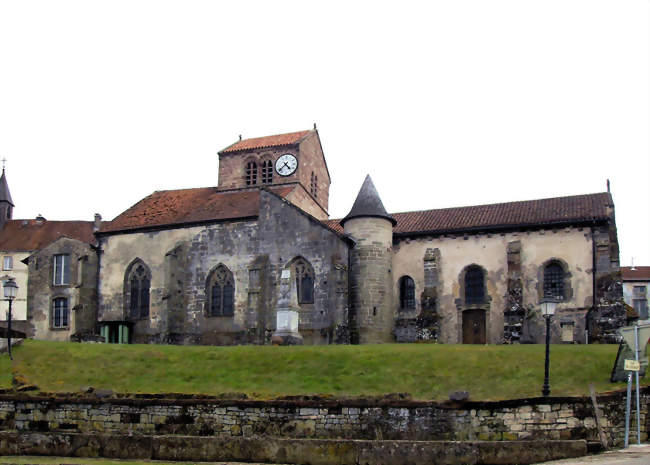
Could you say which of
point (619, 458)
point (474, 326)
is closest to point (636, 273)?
point (474, 326)

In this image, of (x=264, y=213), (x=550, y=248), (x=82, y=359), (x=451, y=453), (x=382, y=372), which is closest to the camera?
(x=451, y=453)

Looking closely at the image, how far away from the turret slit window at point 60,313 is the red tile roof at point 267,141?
48.8 ft

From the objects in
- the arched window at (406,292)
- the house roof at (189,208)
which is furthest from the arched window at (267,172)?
the arched window at (406,292)

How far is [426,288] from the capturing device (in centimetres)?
4200

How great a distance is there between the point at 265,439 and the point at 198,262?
26.8 metres

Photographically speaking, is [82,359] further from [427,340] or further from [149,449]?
[427,340]

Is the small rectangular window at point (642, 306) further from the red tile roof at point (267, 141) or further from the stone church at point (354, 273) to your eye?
the red tile roof at point (267, 141)

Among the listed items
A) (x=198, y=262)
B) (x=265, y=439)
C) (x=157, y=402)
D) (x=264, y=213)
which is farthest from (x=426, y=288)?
(x=265, y=439)

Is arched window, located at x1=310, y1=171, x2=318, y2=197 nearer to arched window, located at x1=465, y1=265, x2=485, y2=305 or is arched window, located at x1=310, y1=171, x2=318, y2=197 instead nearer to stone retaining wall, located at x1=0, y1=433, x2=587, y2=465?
arched window, located at x1=465, y1=265, x2=485, y2=305

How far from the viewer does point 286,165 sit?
51625 millimetres

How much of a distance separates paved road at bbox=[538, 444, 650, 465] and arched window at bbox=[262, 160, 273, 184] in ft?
117

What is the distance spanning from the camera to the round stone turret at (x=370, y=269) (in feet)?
133

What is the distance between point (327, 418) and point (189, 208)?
27632 millimetres

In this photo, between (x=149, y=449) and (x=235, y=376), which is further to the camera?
(x=235, y=376)
